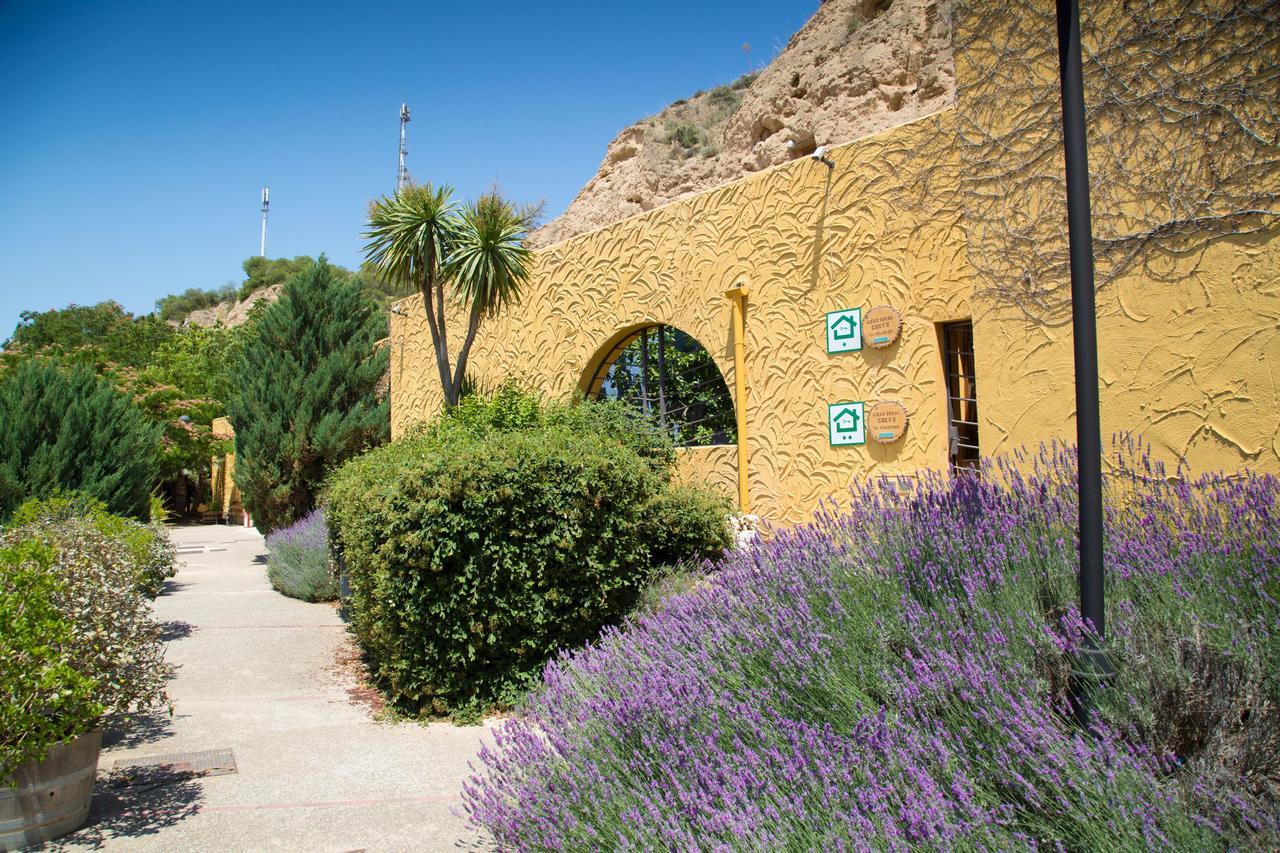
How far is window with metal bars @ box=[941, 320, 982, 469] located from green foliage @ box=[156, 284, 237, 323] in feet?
254

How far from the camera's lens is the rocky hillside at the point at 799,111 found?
14422 millimetres

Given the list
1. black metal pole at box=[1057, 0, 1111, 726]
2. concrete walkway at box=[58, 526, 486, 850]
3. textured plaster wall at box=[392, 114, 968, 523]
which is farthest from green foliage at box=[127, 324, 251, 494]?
black metal pole at box=[1057, 0, 1111, 726]

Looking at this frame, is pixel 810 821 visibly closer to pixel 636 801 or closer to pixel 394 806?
Answer: pixel 636 801

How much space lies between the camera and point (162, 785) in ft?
16.4

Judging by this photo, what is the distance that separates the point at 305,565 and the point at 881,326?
29.0ft

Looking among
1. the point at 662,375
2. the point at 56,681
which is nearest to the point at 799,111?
the point at 662,375

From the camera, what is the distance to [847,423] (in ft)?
26.0

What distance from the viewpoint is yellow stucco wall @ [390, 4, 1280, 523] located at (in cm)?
519

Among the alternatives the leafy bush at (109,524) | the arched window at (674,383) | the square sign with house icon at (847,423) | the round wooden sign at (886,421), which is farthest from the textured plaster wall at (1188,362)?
the leafy bush at (109,524)

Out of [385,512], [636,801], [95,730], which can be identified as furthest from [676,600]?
[95,730]

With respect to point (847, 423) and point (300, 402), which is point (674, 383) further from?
point (300, 402)

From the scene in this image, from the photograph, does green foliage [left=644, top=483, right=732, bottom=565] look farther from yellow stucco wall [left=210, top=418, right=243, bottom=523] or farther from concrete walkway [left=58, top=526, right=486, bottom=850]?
yellow stucco wall [left=210, top=418, right=243, bottom=523]

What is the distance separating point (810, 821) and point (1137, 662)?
1.20 meters

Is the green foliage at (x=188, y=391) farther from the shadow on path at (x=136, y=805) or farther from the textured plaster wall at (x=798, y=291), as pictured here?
the shadow on path at (x=136, y=805)
